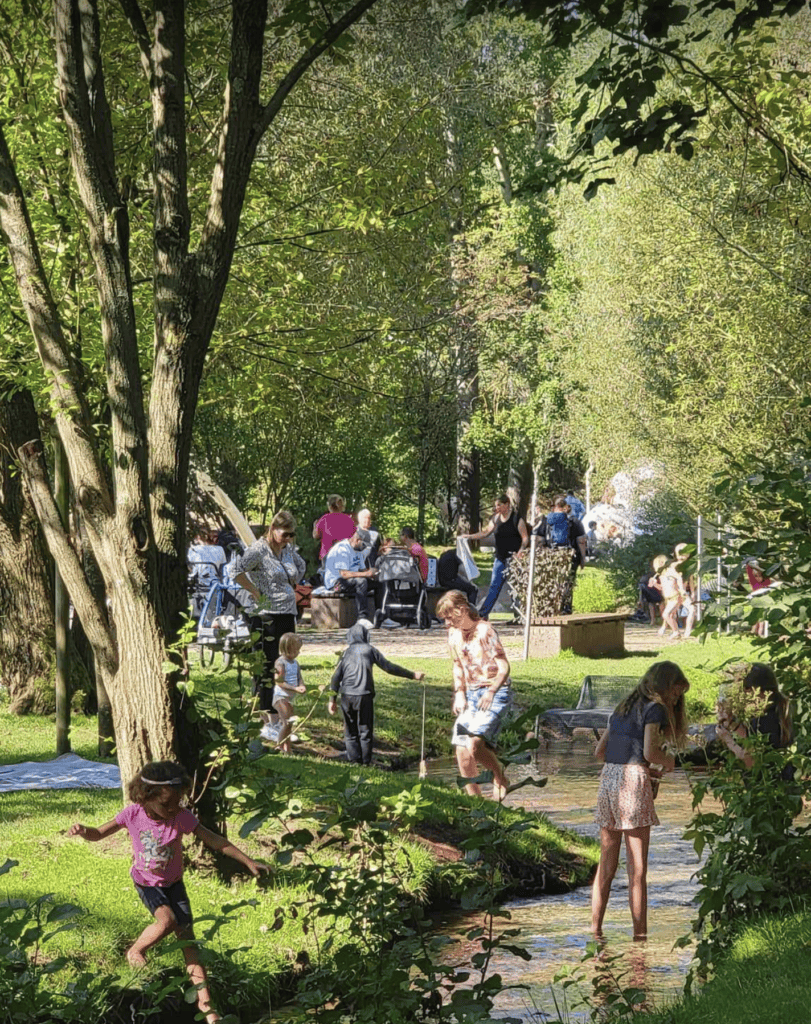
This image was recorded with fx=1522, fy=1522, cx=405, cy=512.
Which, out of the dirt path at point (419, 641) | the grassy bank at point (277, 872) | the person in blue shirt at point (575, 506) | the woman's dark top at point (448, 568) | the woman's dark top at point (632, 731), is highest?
the person in blue shirt at point (575, 506)

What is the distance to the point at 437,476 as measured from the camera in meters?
44.5

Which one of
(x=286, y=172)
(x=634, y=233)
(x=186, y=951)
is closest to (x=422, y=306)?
(x=286, y=172)

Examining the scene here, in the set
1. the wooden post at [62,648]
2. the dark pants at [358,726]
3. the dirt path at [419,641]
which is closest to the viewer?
the wooden post at [62,648]

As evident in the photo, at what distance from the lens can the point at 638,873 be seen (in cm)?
894

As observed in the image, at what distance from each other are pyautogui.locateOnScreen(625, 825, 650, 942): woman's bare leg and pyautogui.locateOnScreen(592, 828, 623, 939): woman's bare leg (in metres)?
0.08

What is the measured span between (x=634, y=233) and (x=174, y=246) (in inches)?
809

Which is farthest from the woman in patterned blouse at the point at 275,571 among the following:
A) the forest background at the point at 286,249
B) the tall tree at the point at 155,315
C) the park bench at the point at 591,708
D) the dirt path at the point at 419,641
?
the dirt path at the point at 419,641

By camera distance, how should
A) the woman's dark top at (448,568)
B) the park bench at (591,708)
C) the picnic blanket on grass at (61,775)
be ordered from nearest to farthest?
the picnic blanket on grass at (61,775) → the park bench at (591,708) → the woman's dark top at (448,568)

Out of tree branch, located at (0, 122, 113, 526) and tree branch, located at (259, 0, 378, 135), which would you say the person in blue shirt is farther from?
tree branch, located at (259, 0, 378, 135)

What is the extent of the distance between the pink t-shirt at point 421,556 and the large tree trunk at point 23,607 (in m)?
9.02

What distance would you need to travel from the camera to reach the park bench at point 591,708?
53.7 ft

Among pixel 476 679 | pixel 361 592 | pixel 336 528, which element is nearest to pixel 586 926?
pixel 476 679

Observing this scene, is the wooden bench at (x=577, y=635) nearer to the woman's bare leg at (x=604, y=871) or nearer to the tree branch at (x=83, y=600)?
the woman's bare leg at (x=604, y=871)

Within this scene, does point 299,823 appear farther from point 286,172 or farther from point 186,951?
point 286,172
